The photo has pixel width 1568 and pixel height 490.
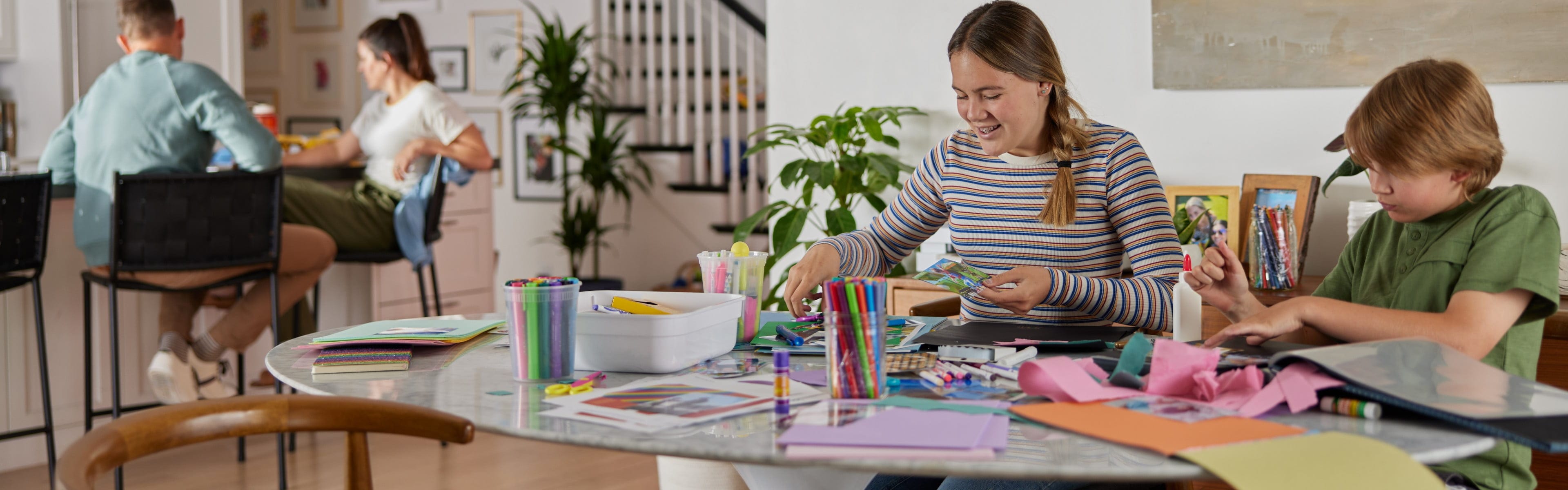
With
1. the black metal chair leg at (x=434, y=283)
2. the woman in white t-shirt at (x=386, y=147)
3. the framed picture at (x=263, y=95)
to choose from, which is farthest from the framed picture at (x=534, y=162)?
the black metal chair leg at (x=434, y=283)

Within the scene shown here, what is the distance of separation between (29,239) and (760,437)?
260cm

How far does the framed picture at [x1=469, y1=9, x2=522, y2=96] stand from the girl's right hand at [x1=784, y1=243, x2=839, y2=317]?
4863 mm

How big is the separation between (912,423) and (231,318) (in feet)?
9.61

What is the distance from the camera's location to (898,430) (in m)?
1.07

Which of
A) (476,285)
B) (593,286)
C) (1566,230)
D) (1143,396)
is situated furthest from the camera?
(593,286)

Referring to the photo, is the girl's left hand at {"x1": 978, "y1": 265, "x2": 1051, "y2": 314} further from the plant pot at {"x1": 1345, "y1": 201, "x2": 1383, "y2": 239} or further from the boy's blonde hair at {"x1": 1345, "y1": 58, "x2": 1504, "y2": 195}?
the plant pot at {"x1": 1345, "y1": 201, "x2": 1383, "y2": 239}

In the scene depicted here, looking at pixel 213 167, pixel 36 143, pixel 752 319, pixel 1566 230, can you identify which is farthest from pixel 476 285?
pixel 1566 230

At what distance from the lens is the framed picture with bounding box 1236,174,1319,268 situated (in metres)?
2.71

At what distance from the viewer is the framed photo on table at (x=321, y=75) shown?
688 centimetres

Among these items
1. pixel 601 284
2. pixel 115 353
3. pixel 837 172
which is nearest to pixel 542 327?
pixel 837 172

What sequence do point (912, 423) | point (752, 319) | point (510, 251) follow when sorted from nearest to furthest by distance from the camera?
point (912, 423) → point (752, 319) → point (510, 251)

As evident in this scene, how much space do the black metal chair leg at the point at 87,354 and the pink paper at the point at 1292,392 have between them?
2.87 meters

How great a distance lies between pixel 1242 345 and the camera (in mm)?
1426

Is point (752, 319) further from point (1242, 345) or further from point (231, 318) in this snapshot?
point (231, 318)
